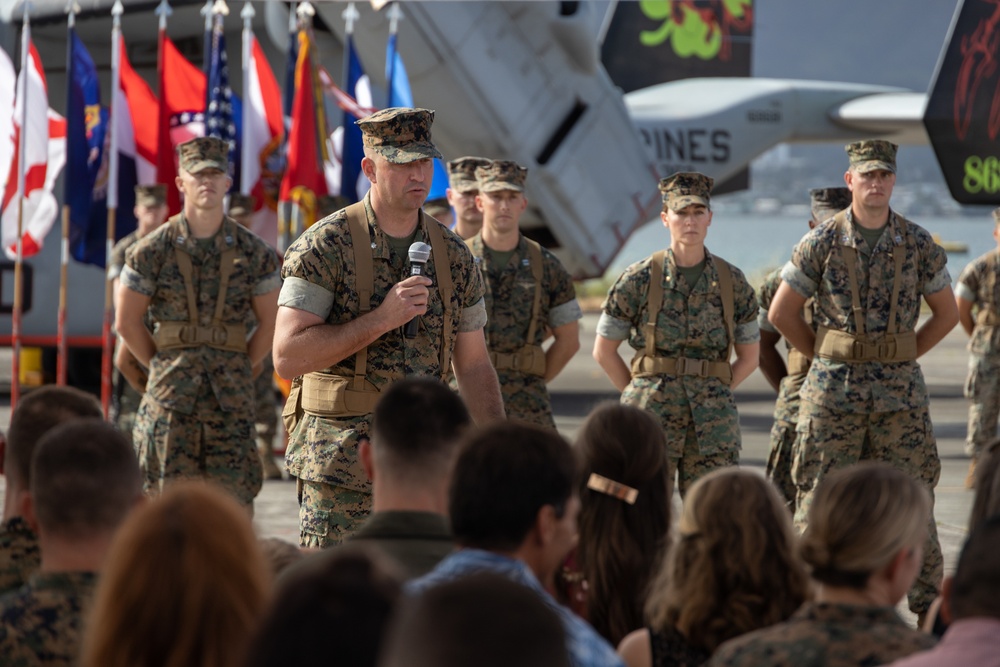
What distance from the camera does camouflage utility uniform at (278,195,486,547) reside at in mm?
4953

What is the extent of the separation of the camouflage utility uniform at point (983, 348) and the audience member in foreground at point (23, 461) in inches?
328

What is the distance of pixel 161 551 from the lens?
6.93ft

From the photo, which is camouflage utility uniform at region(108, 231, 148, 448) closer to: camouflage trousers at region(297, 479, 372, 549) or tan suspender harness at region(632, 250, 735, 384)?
tan suspender harness at region(632, 250, 735, 384)

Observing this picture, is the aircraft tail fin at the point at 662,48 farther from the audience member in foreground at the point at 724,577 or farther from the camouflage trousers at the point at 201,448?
the audience member in foreground at the point at 724,577

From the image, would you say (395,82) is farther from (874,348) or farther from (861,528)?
(861,528)

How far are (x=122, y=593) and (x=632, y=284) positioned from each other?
16.6 ft

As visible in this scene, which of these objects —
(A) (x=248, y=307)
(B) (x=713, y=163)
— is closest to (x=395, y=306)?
(A) (x=248, y=307)

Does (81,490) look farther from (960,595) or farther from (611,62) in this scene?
(611,62)

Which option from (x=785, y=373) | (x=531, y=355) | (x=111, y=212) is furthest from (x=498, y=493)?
(x=111, y=212)

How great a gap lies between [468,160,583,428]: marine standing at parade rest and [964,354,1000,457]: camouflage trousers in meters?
4.55

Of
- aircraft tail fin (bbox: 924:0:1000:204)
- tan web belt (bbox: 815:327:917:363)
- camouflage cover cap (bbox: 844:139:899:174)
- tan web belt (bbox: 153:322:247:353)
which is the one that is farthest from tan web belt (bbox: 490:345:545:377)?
aircraft tail fin (bbox: 924:0:1000:204)

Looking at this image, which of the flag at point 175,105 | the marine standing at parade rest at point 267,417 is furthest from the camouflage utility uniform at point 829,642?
the flag at point 175,105

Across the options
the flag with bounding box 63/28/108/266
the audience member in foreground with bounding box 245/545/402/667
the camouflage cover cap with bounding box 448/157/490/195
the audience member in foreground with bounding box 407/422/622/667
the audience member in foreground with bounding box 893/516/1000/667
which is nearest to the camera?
the audience member in foreground with bounding box 245/545/402/667

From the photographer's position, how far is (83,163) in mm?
11352
